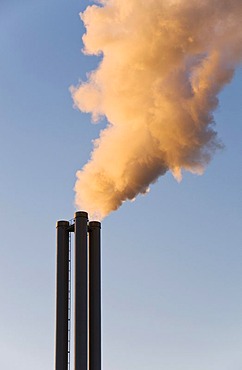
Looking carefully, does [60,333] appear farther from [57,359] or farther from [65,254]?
[65,254]

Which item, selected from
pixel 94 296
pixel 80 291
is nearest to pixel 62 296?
pixel 80 291

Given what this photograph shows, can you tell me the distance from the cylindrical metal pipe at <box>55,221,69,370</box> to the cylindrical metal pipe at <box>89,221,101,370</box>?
1.17 meters

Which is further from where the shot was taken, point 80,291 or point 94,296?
point 94,296

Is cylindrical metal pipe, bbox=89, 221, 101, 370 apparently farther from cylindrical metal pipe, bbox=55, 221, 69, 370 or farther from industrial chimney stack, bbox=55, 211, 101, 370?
cylindrical metal pipe, bbox=55, 221, 69, 370

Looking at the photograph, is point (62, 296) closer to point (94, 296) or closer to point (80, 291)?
point (80, 291)

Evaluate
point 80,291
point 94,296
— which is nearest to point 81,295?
point 80,291

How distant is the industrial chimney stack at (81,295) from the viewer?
3906 cm

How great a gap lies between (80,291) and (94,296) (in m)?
1.24

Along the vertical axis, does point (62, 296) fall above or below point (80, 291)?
above

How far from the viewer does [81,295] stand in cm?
3950

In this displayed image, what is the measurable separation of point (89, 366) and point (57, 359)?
5.00ft

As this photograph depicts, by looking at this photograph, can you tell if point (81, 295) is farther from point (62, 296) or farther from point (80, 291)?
point (62, 296)

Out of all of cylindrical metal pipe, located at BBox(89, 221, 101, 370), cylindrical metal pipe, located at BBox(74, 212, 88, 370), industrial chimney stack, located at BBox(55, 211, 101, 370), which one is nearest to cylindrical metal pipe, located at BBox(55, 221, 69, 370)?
industrial chimney stack, located at BBox(55, 211, 101, 370)

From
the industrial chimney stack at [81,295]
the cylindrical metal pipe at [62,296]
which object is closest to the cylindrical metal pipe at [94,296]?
the industrial chimney stack at [81,295]
